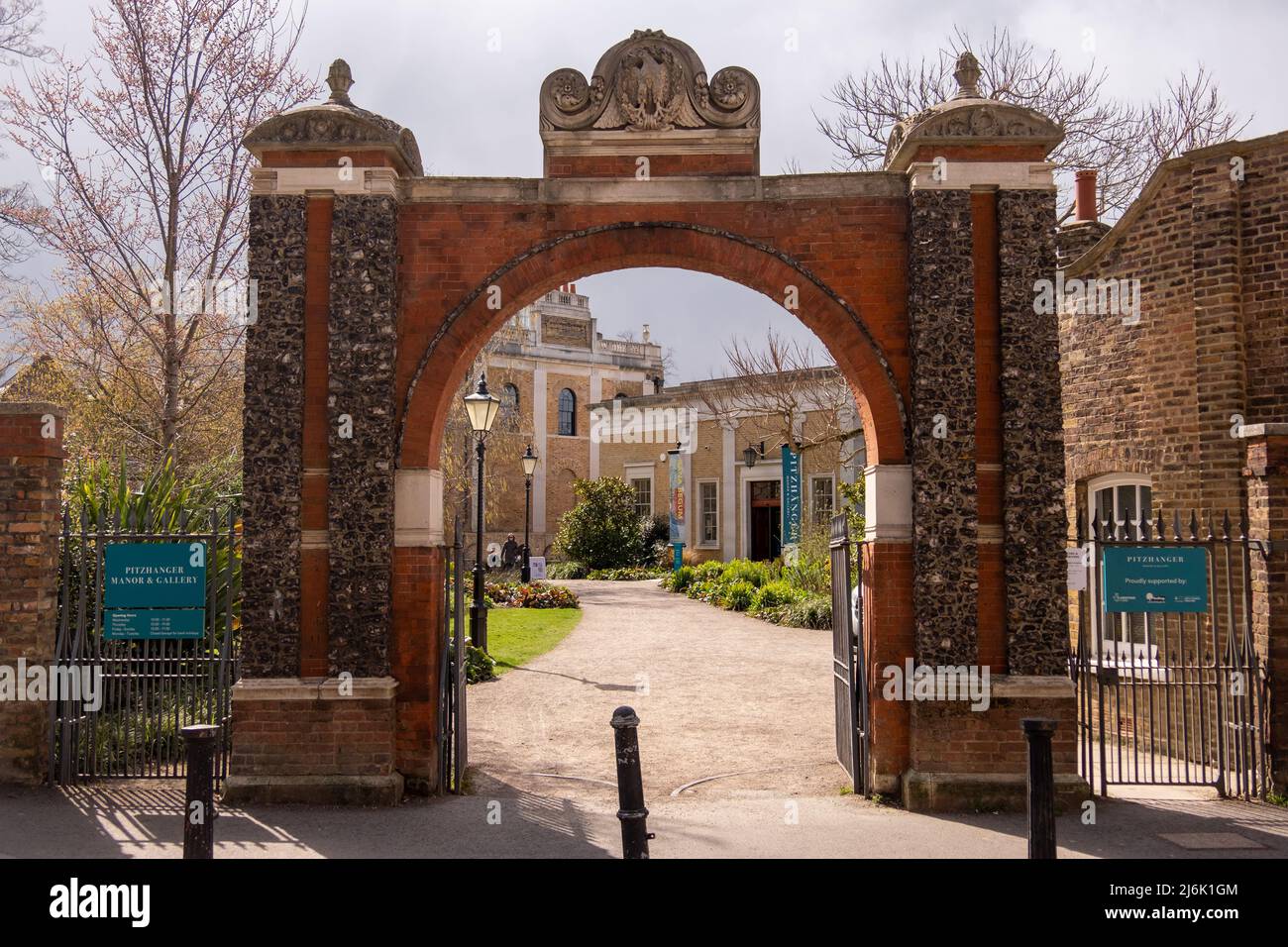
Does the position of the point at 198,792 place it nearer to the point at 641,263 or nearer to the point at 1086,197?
the point at 641,263

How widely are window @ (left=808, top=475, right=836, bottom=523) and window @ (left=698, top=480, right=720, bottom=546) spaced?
155 inches

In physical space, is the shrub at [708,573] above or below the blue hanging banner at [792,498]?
below

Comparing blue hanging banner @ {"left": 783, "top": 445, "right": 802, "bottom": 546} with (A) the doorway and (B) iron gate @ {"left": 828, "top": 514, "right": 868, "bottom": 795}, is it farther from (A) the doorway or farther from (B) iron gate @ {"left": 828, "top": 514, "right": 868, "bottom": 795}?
(B) iron gate @ {"left": 828, "top": 514, "right": 868, "bottom": 795}

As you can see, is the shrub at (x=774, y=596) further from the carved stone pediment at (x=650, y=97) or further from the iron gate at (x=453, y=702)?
the carved stone pediment at (x=650, y=97)

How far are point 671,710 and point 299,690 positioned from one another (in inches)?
219

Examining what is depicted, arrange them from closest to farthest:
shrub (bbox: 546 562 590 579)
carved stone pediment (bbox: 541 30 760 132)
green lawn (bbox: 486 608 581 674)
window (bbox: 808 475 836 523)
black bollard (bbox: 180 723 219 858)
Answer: black bollard (bbox: 180 723 219 858) < carved stone pediment (bbox: 541 30 760 132) < green lawn (bbox: 486 608 581 674) < window (bbox: 808 475 836 523) < shrub (bbox: 546 562 590 579)

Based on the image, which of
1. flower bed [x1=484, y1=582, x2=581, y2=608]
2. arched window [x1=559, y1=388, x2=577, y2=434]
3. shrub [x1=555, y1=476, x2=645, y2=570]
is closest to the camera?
flower bed [x1=484, y1=582, x2=581, y2=608]

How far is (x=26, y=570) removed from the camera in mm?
7598

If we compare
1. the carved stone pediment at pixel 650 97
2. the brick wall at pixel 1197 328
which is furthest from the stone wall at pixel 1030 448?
the brick wall at pixel 1197 328

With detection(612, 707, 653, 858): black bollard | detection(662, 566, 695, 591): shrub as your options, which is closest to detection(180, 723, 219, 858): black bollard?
detection(612, 707, 653, 858): black bollard

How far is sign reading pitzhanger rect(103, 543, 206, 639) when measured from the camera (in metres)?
7.62

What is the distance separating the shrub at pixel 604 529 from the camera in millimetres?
32938

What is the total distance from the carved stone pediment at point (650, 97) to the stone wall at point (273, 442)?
2.27 metres
